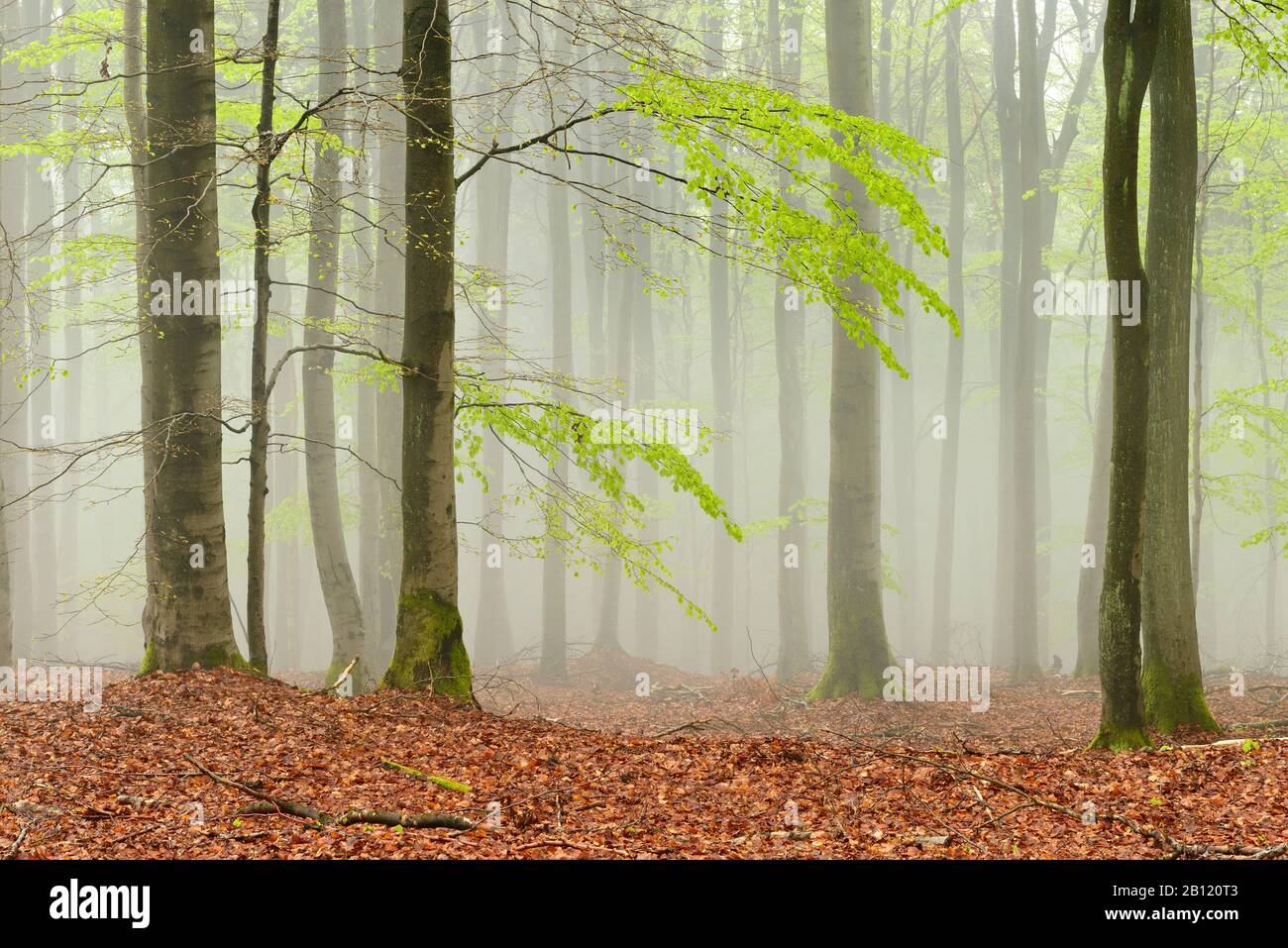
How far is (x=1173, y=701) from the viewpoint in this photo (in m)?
8.05

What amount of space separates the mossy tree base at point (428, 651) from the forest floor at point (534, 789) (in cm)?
28

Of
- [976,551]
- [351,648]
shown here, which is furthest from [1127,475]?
[976,551]

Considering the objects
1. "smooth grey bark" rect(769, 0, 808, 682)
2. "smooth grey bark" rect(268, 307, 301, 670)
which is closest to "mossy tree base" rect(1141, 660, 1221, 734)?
"smooth grey bark" rect(769, 0, 808, 682)

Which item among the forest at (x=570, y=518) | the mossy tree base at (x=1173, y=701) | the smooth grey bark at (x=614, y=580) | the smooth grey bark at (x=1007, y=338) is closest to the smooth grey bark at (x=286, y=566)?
the forest at (x=570, y=518)

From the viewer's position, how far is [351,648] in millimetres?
12273

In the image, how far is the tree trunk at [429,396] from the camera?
763 cm

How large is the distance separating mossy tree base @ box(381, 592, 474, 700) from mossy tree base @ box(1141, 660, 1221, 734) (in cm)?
554

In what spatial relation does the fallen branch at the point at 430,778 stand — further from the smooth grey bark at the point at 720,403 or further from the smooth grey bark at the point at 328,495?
the smooth grey bark at the point at 720,403

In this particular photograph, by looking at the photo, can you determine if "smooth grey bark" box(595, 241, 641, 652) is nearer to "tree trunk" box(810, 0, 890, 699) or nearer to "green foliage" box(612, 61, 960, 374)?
"tree trunk" box(810, 0, 890, 699)

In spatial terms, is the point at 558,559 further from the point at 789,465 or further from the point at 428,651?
the point at 428,651

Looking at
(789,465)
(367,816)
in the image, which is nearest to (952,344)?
(789,465)

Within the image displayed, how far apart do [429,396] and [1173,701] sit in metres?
6.47

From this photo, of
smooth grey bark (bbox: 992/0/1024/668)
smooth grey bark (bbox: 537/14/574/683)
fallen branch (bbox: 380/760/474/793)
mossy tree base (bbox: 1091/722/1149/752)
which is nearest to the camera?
fallen branch (bbox: 380/760/474/793)

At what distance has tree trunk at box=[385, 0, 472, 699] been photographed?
7633 millimetres
